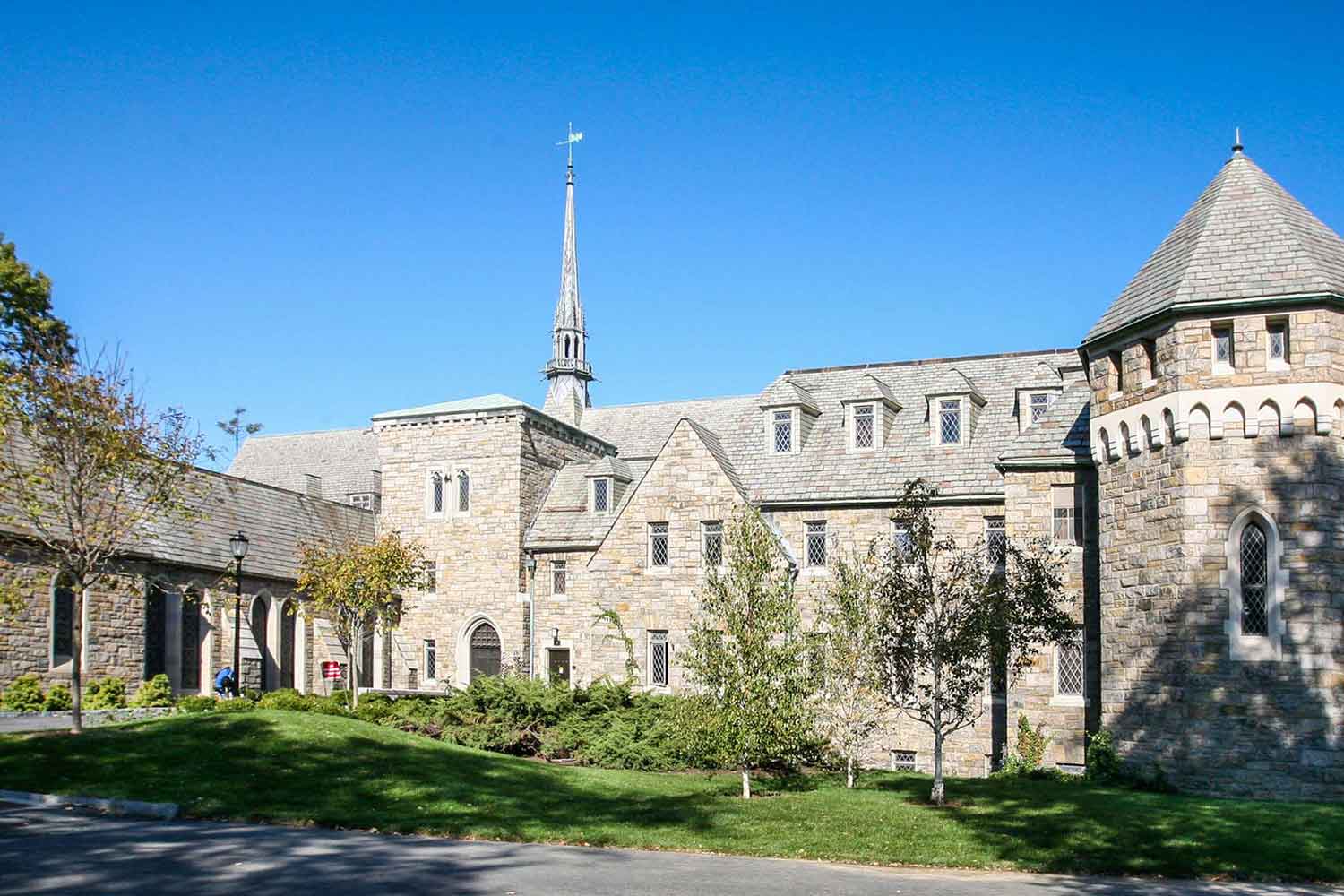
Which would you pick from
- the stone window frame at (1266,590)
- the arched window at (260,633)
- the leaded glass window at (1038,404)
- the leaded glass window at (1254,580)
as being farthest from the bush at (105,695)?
the leaded glass window at (1254,580)

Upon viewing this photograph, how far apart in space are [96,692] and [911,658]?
21031mm

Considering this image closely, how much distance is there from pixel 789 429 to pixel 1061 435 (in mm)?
8759

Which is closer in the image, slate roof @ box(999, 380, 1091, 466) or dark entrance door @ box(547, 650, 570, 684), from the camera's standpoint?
slate roof @ box(999, 380, 1091, 466)

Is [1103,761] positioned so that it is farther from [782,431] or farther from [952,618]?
[782,431]

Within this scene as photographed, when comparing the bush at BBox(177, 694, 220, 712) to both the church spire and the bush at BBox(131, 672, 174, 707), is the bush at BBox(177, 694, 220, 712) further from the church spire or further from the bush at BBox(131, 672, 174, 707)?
the church spire

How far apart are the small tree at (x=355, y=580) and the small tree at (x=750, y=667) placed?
15860 mm

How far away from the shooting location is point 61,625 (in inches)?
1294

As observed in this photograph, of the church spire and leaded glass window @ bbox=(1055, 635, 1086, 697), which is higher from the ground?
the church spire

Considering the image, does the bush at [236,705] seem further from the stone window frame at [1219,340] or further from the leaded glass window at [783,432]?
the stone window frame at [1219,340]

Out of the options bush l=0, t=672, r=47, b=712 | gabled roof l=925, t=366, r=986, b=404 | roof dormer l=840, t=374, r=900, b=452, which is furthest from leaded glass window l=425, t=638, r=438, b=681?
gabled roof l=925, t=366, r=986, b=404

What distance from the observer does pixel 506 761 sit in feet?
78.4

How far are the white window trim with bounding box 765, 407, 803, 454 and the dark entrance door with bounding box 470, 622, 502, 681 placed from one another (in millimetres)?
11471

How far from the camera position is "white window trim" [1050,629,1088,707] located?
92.6 ft

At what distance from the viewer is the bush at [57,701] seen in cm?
3016
